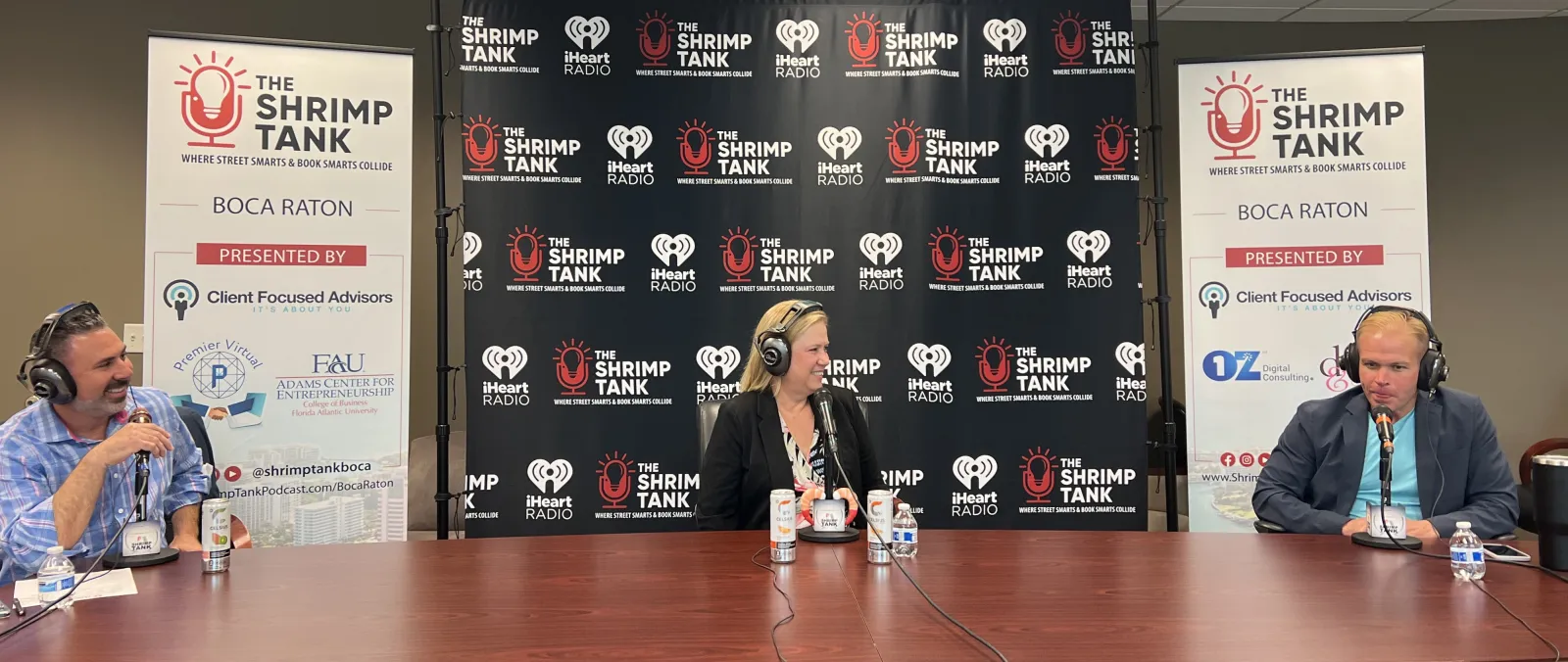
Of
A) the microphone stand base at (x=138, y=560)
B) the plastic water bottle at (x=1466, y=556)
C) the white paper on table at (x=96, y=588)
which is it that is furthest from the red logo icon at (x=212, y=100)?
the plastic water bottle at (x=1466, y=556)

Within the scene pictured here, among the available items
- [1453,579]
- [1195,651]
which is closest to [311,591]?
[1195,651]

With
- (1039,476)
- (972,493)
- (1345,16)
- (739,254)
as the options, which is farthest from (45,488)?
(1345,16)

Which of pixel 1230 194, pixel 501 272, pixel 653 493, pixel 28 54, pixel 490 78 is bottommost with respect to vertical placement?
pixel 653 493

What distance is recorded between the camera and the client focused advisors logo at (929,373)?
3.92 metres

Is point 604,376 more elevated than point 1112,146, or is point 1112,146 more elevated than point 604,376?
point 1112,146

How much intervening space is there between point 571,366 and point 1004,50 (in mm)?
2263

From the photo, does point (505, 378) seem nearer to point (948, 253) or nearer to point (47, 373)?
point (47, 373)

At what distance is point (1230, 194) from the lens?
4027mm

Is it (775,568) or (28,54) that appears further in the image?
(28,54)

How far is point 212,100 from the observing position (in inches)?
142

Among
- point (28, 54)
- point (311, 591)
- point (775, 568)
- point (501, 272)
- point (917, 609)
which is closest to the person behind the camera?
point (917, 609)

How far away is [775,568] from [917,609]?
41cm

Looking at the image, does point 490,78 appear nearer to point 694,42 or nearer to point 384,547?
point 694,42

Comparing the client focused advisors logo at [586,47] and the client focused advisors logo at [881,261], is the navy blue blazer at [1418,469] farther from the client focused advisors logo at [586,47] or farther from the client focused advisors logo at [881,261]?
the client focused advisors logo at [586,47]
